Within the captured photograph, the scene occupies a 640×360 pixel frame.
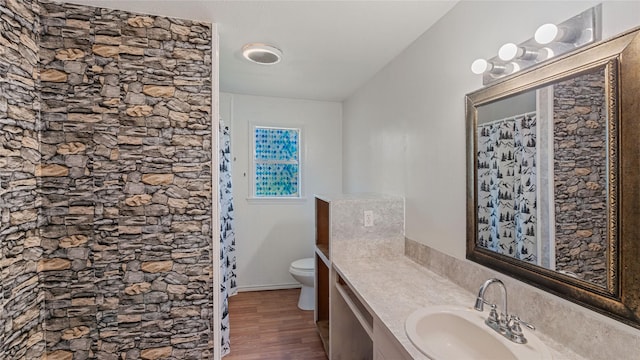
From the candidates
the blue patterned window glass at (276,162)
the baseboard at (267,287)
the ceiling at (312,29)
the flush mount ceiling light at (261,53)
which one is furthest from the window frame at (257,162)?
the flush mount ceiling light at (261,53)

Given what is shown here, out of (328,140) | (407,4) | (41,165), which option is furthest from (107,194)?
(328,140)

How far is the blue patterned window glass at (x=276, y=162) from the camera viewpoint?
3623 millimetres

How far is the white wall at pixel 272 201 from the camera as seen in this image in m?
3.51

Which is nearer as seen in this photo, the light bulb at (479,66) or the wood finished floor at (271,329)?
the light bulb at (479,66)

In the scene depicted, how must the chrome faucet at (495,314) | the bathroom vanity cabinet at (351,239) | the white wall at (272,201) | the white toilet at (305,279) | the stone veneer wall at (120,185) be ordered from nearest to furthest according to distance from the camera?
the chrome faucet at (495,314) → the stone veneer wall at (120,185) → the bathroom vanity cabinet at (351,239) → the white toilet at (305,279) → the white wall at (272,201)

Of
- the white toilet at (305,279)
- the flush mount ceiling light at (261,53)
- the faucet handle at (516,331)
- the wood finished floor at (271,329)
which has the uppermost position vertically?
the flush mount ceiling light at (261,53)

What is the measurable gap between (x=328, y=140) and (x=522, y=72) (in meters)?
2.63

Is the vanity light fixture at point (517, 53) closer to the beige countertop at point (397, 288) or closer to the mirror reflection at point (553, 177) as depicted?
the mirror reflection at point (553, 177)

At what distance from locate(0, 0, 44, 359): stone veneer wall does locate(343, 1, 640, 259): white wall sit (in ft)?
7.37

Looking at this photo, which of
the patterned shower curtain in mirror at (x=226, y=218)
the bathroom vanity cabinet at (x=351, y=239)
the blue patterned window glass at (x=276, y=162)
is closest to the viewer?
the bathroom vanity cabinet at (x=351, y=239)

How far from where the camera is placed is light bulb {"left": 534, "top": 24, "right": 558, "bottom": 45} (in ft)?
3.48

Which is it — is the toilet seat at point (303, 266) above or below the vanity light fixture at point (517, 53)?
below

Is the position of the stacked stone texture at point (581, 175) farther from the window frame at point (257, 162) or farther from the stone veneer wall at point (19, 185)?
the window frame at point (257, 162)

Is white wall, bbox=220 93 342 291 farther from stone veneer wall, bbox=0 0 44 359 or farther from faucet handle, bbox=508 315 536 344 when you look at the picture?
faucet handle, bbox=508 315 536 344
